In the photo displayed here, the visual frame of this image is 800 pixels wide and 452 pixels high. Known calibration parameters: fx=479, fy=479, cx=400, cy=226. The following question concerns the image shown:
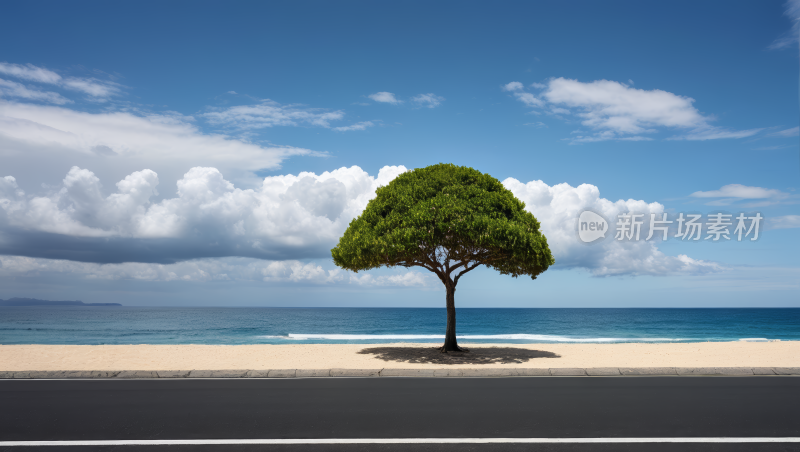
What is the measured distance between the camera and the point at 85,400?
350 inches

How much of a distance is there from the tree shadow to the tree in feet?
2.95

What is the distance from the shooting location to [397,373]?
1223 centimetres

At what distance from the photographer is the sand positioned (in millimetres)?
13922

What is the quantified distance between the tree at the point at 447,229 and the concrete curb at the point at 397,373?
13.2ft

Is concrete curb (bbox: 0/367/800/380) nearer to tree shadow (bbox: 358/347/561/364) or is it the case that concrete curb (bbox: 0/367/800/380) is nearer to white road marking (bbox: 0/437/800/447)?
tree shadow (bbox: 358/347/561/364)

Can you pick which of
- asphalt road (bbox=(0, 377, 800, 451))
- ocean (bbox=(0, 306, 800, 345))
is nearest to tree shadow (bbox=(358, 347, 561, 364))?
asphalt road (bbox=(0, 377, 800, 451))

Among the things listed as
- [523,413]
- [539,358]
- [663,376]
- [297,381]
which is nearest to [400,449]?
[523,413]

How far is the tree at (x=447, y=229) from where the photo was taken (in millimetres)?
14891

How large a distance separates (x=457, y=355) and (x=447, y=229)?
186 inches

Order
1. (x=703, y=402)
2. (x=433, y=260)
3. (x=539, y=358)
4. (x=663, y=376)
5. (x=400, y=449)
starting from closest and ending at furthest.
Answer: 1. (x=400, y=449)
2. (x=703, y=402)
3. (x=663, y=376)
4. (x=539, y=358)
5. (x=433, y=260)

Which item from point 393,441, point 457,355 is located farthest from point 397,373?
point 393,441

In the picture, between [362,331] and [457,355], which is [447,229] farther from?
[362,331]

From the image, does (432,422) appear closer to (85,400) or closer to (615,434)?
(615,434)

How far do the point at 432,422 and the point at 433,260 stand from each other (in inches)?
400
